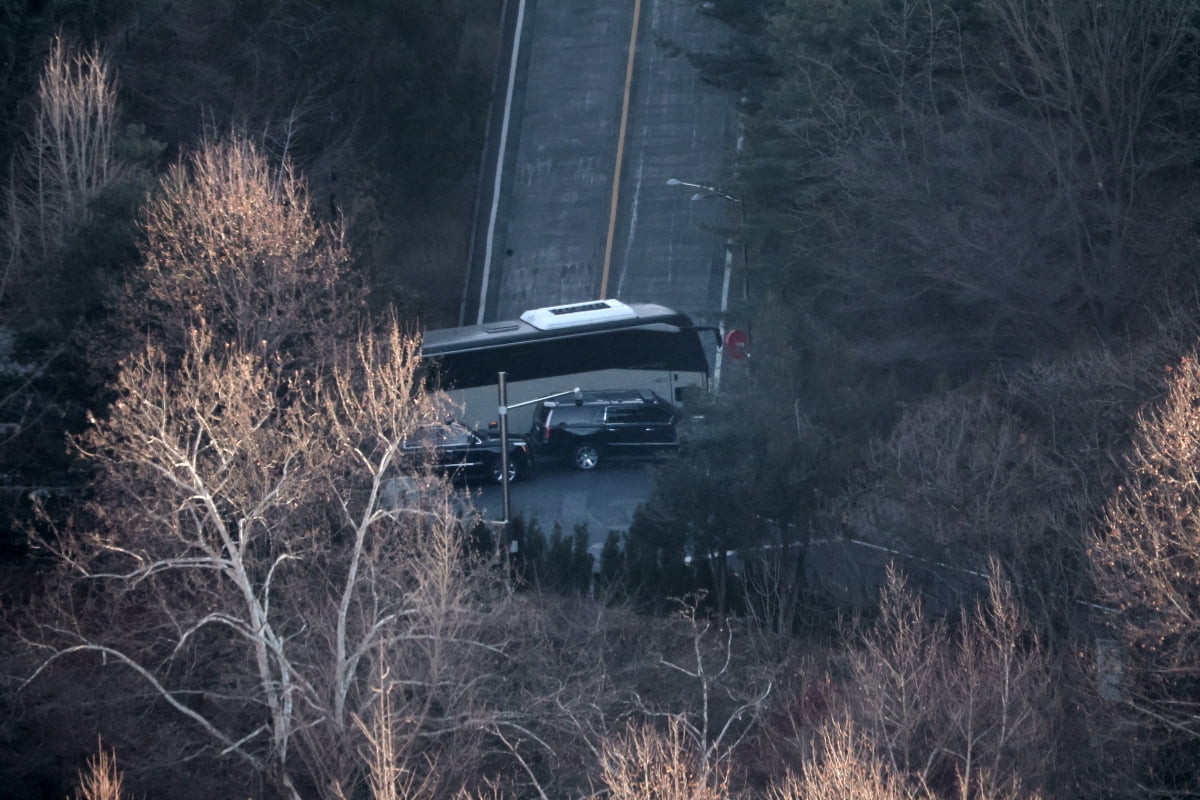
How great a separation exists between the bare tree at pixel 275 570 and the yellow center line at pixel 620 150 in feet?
50.2

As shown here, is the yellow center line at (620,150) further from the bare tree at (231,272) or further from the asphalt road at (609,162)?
the bare tree at (231,272)

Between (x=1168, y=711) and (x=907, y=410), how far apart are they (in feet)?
27.0

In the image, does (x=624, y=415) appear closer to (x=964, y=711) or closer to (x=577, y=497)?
(x=577, y=497)

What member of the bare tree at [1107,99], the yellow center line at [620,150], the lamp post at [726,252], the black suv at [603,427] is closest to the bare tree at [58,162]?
the black suv at [603,427]

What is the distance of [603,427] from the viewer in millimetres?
25969

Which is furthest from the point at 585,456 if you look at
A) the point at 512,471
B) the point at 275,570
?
the point at 275,570

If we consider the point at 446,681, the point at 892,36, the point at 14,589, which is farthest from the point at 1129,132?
the point at 14,589

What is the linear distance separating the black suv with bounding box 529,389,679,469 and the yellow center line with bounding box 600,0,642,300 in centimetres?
638

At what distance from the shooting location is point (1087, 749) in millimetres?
13070

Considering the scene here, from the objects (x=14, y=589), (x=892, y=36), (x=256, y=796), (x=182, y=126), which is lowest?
(x=256, y=796)

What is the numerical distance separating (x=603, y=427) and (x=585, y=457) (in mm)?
886

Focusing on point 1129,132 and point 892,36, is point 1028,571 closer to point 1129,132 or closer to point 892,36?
point 1129,132

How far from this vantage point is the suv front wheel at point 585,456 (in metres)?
26.2

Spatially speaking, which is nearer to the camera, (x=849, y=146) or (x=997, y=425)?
(x=997, y=425)
